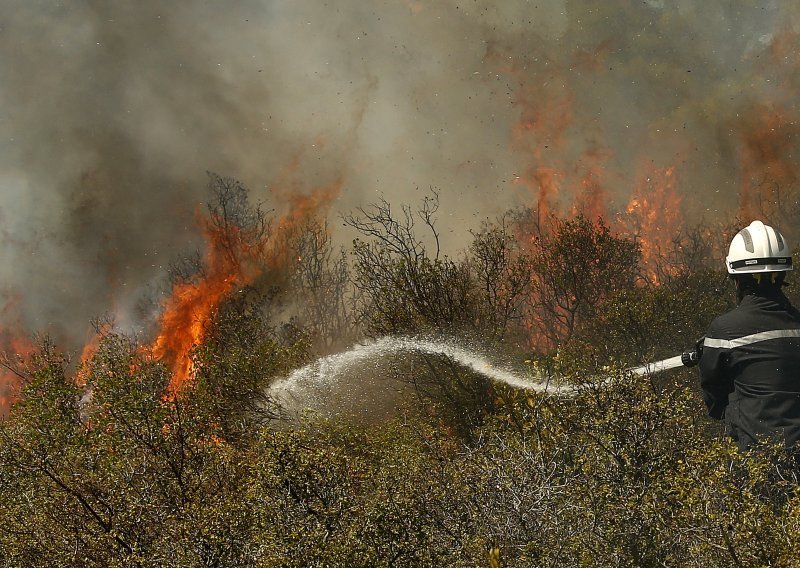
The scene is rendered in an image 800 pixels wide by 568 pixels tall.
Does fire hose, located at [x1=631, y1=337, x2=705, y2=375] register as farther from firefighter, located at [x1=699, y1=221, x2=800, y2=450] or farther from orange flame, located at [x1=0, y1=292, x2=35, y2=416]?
orange flame, located at [x1=0, y1=292, x2=35, y2=416]

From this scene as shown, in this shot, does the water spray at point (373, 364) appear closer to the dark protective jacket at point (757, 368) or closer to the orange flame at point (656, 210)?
the dark protective jacket at point (757, 368)

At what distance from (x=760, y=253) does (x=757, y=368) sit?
1.19 metres

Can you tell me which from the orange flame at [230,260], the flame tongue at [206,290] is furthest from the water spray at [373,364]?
the orange flame at [230,260]

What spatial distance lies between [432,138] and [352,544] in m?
54.2

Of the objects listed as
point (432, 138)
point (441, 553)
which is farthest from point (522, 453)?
point (432, 138)

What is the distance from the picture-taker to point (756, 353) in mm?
7977

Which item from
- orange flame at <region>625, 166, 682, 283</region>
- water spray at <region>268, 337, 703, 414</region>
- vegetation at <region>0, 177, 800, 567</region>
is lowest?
vegetation at <region>0, 177, 800, 567</region>

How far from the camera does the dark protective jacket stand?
7.82 meters

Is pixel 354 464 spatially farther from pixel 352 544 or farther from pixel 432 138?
pixel 432 138

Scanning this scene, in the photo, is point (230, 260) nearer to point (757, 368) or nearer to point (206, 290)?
point (206, 290)

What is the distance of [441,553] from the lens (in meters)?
8.05

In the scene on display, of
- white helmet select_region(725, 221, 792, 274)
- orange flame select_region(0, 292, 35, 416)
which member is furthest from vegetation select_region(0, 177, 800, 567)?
orange flame select_region(0, 292, 35, 416)

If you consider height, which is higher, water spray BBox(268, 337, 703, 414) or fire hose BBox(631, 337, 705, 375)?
water spray BBox(268, 337, 703, 414)

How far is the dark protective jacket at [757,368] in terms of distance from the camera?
7.82 metres
